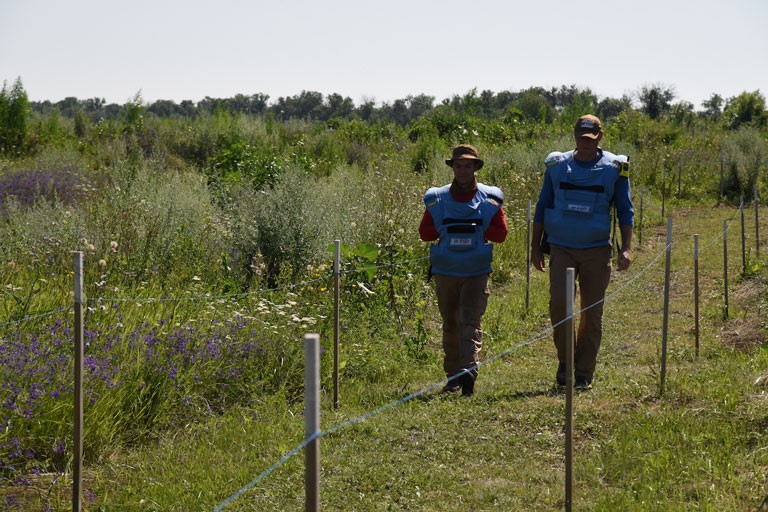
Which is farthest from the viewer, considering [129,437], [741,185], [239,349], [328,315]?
[741,185]

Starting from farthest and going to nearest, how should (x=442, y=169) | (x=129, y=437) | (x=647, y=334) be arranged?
(x=442, y=169) → (x=647, y=334) → (x=129, y=437)

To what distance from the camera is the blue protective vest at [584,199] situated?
6.79 meters

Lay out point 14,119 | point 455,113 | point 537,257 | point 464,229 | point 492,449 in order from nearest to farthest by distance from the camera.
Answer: point 492,449, point 464,229, point 537,257, point 14,119, point 455,113

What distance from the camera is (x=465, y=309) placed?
21.9 ft

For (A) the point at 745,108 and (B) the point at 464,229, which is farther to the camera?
(A) the point at 745,108

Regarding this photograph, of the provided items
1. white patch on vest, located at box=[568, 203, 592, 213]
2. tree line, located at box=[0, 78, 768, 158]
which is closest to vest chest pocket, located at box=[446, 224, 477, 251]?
white patch on vest, located at box=[568, 203, 592, 213]

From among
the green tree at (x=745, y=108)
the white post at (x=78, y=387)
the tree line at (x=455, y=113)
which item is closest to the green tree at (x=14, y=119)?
the tree line at (x=455, y=113)

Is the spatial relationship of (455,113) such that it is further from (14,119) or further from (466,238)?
(466,238)

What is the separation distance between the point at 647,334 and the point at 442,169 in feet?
22.2

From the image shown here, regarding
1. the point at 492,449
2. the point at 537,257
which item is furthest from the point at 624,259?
the point at 492,449

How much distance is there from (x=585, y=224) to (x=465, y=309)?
118 cm

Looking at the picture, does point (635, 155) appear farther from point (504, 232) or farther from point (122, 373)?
Result: point (122, 373)

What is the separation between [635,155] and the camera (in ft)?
78.4

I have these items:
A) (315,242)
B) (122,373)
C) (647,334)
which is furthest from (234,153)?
(122,373)
